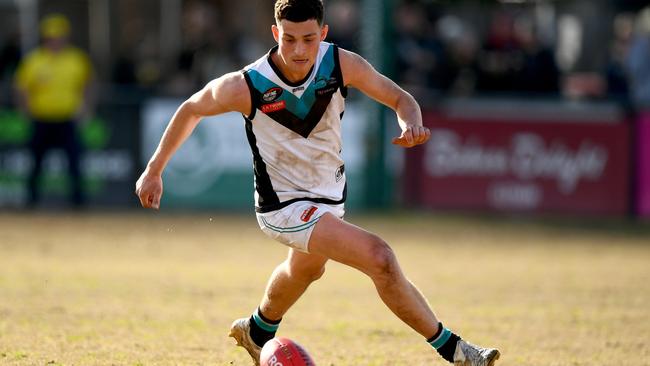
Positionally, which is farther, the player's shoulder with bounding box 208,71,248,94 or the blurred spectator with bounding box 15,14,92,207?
the blurred spectator with bounding box 15,14,92,207

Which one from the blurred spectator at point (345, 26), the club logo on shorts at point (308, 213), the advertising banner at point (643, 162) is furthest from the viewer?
the blurred spectator at point (345, 26)

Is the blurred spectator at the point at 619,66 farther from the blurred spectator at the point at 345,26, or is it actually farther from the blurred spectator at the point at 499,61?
the blurred spectator at the point at 345,26

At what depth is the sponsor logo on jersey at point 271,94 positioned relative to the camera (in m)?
6.80

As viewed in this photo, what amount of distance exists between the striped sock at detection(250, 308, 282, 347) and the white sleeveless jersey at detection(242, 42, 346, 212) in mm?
774

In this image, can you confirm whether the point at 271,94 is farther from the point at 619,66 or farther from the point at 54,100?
the point at 619,66

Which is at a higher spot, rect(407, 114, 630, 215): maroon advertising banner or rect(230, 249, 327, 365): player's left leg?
rect(230, 249, 327, 365): player's left leg

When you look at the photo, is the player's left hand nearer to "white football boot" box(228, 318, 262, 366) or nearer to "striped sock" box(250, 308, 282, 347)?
"striped sock" box(250, 308, 282, 347)

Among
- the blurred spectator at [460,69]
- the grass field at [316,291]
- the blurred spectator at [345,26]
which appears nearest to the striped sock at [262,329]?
the grass field at [316,291]

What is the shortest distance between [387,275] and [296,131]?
1013mm

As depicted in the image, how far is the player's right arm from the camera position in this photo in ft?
22.1

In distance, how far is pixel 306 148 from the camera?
6918mm

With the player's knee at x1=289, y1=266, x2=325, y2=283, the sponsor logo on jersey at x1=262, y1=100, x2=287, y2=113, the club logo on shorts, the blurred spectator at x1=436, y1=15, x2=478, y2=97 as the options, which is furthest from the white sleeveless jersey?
the blurred spectator at x1=436, y1=15, x2=478, y2=97

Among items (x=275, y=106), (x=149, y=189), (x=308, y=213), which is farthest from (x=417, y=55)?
(x=149, y=189)

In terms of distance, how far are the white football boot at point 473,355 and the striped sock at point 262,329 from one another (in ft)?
4.06
